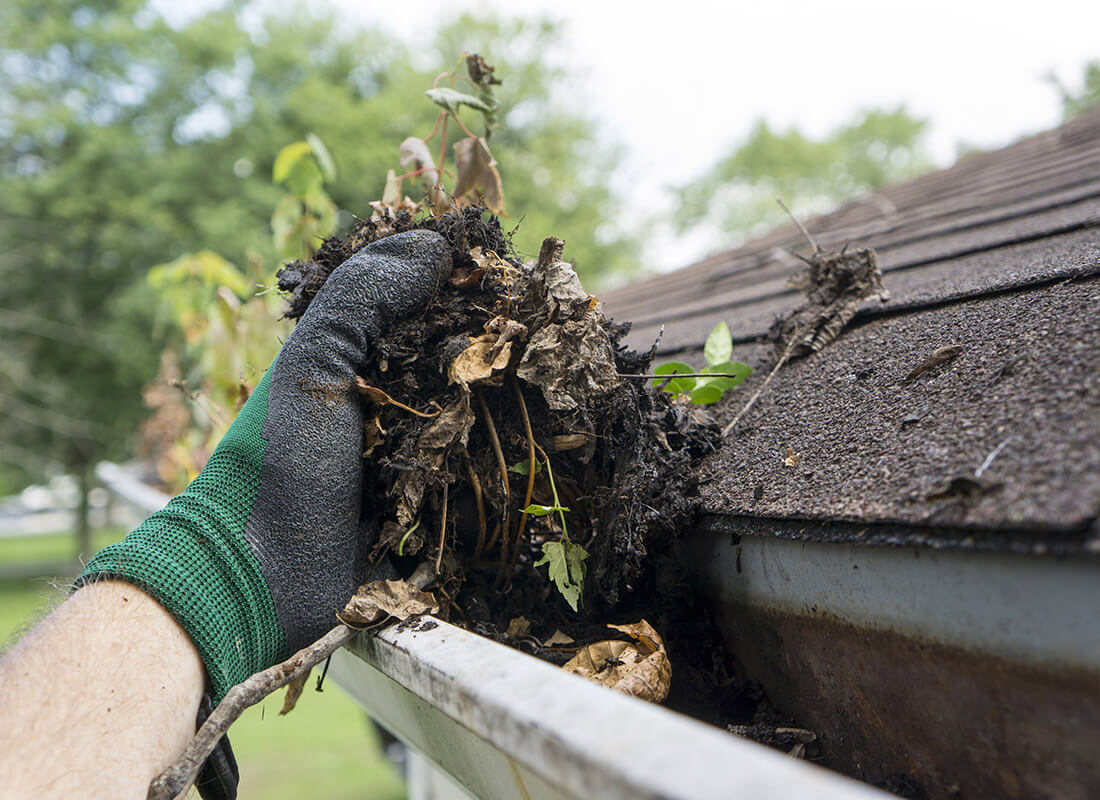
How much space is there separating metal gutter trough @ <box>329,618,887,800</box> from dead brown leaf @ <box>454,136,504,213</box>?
864 millimetres

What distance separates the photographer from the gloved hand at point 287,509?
895mm

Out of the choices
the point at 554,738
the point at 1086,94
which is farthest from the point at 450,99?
the point at 1086,94

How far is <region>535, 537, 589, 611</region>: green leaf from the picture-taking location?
38.0 inches

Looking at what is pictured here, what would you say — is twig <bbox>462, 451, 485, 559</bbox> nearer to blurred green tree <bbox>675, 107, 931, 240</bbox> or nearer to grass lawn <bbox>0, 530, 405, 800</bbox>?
grass lawn <bbox>0, 530, 405, 800</bbox>

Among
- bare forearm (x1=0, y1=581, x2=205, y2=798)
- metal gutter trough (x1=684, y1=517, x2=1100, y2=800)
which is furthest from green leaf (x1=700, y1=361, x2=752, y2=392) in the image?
bare forearm (x1=0, y1=581, x2=205, y2=798)

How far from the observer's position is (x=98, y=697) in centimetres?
80

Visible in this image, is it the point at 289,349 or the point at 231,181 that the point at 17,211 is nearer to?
the point at 231,181

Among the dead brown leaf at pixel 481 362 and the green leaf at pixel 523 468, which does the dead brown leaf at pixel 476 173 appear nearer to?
the dead brown leaf at pixel 481 362

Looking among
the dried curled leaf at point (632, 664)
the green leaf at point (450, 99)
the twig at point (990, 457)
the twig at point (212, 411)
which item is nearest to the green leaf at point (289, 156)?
the twig at point (212, 411)

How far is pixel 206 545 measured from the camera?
36.2 inches

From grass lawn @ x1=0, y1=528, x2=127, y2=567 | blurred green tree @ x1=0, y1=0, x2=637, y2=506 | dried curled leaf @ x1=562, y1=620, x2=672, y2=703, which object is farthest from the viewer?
grass lawn @ x1=0, y1=528, x2=127, y2=567

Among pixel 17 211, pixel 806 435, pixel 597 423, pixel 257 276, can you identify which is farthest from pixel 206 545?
pixel 17 211

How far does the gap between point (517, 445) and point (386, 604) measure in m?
0.29

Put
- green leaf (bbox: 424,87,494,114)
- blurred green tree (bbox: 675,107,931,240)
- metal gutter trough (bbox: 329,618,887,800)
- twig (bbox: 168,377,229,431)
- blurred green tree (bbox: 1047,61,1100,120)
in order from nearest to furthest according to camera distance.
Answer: metal gutter trough (bbox: 329,618,887,800)
green leaf (bbox: 424,87,494,114)
twig (bbox: 168,377,229,431)
blurred green tree (bbox: 1047,61,1100,120)
blurred green tree (bbox: 675,107,931,240)
